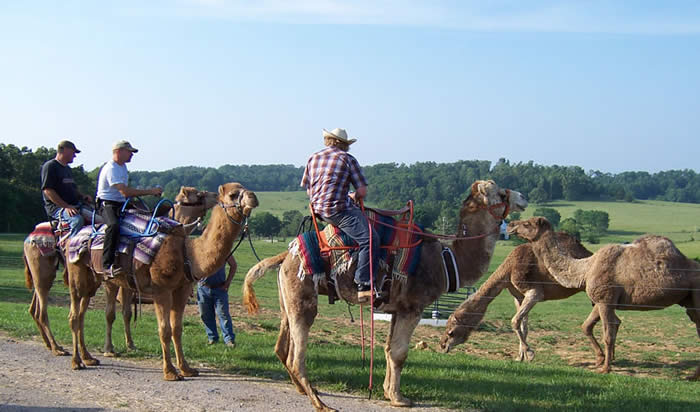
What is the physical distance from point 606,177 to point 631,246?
408 ft

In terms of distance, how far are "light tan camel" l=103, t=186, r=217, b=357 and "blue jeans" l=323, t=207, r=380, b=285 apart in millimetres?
2552

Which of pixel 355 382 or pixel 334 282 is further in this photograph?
pixel 355 382

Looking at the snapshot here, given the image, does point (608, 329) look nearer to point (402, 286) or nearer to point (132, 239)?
point (402, 286)

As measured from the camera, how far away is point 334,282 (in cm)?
752

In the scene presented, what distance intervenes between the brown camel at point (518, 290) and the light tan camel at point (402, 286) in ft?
17.8

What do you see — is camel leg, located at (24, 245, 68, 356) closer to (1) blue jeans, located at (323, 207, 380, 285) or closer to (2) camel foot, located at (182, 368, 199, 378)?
(2) camel foot, located at (182, 368, 199, 378)

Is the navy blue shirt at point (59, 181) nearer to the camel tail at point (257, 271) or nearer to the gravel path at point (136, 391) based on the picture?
the gravel path at point (136, 391)

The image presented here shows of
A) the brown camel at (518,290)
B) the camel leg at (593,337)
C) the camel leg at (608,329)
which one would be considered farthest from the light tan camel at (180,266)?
the camel leg at (593,337)

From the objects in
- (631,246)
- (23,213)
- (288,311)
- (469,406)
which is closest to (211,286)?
(288,311)

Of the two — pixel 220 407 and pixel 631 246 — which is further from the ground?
pixel 631 246

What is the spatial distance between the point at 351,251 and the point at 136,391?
3.10 m

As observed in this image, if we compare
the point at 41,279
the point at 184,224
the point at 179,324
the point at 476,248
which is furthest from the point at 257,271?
the point at 41,279

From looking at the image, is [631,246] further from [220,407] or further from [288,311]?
[220,407]

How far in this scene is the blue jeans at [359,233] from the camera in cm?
724
